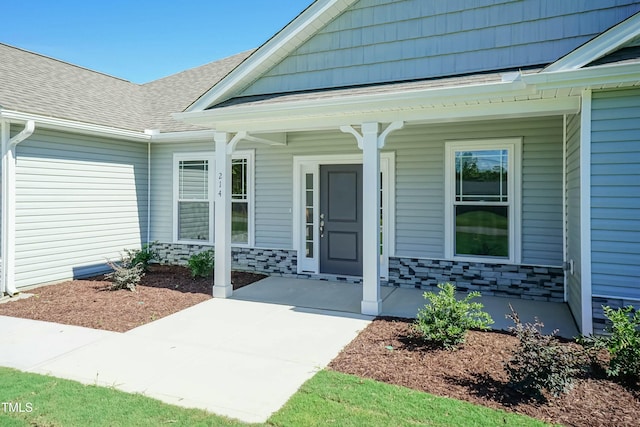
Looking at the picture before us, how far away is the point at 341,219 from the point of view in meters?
8.17

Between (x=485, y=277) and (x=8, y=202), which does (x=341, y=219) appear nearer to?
(x=485, y=277)

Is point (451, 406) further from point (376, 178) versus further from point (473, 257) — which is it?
point (473, 257)

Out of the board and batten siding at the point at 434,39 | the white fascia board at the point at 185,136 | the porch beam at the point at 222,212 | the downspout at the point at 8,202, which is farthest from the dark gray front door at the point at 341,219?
the downspout at the point at 8,202

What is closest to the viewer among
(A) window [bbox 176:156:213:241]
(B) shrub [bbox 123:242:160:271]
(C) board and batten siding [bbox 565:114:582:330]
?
(C) board and batten siding [bbox 565:114:582:330]

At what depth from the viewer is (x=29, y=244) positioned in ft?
24.0

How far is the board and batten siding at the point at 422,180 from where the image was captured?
21.5 ft

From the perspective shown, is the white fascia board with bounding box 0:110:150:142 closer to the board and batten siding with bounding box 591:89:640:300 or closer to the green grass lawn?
the green grass lawn

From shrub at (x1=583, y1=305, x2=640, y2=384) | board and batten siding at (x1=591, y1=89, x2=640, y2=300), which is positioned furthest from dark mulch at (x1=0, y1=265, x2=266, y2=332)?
board and batten siding at (x1=591, y1=89, x2=640, y2=300)

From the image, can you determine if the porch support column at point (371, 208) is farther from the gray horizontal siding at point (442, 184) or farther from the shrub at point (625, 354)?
the shrub at point (625, 354)

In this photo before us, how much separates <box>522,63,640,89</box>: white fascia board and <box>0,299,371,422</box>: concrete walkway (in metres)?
3.51

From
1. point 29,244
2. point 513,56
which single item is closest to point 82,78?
point 29,244

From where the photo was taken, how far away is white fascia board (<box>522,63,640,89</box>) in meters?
4.17

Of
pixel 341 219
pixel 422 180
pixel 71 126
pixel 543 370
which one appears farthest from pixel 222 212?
pixel 543 370

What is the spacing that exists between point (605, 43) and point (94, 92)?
994 centimetres
